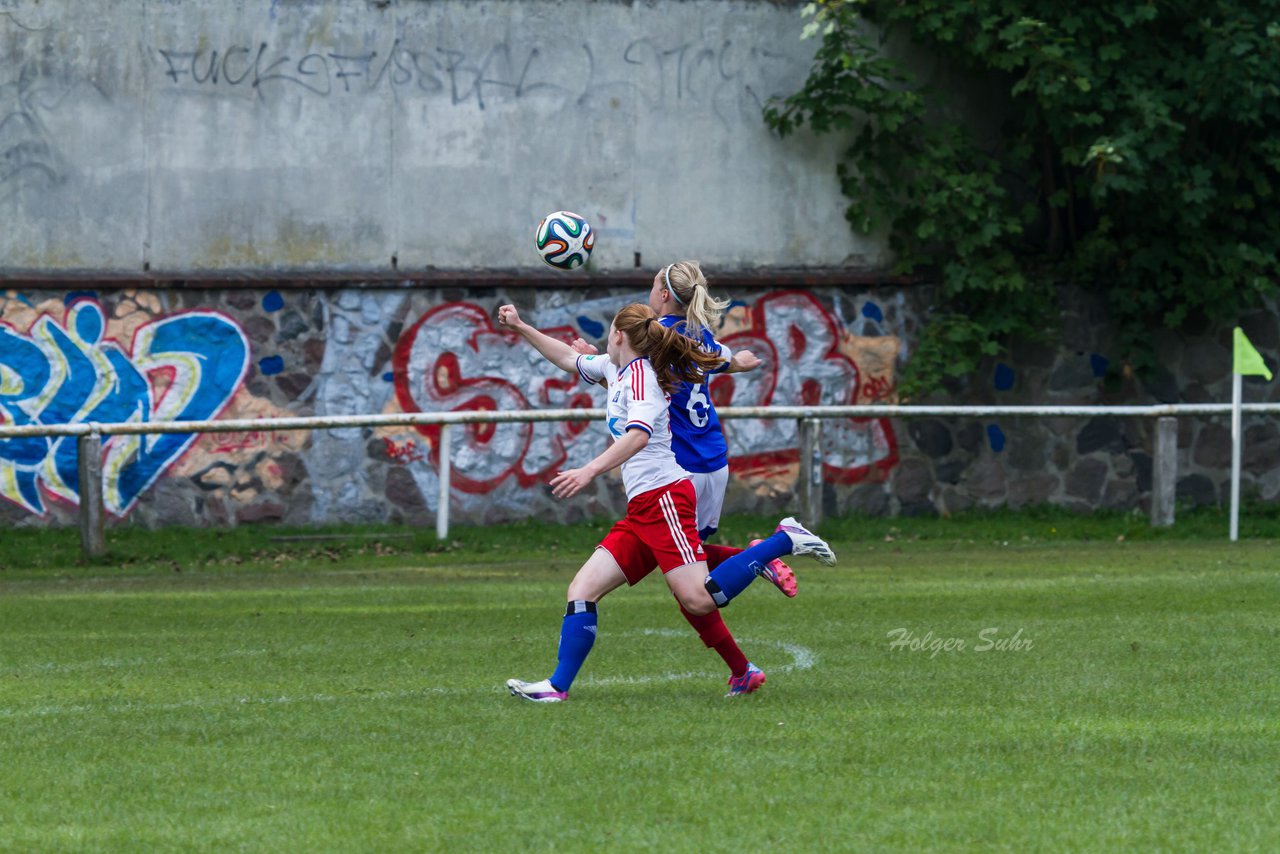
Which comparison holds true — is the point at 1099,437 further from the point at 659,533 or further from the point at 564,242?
the point at 659,533

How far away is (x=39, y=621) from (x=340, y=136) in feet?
25.9

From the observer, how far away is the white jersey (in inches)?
316

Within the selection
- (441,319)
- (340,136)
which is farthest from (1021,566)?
(340,136)

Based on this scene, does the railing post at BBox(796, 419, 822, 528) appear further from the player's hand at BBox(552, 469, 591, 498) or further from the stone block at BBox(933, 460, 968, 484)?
the player's hand at BBox(552, 469, 591, 498)

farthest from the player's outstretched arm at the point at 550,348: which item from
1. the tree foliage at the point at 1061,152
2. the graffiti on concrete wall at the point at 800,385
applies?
the tree foliage at the point at 1061,152

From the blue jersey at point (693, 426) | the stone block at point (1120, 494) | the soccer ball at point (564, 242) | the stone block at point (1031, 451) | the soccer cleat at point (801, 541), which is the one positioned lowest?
the stone block at point (1120, 494)

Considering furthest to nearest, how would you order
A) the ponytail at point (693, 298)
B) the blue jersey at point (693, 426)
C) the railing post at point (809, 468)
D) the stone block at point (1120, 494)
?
the stone block at point (1120, 494)
the railing post at point (809, 468)
the blue jersey at point (693, 426)
the ponytail at point (693, 298)

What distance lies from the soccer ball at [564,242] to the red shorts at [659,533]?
6.69 ft

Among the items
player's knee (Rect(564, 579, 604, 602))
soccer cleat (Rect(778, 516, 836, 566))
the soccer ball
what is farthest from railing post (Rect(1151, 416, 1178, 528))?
player's knee (Rect(564, 579, 604, 602))

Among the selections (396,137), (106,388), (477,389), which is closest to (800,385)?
(477,389)

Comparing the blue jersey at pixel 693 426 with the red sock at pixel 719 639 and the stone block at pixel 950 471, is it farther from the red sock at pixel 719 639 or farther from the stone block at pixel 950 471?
the stone block at pixel 950 471

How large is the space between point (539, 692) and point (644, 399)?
1315 mm

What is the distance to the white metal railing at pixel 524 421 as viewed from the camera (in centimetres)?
1519

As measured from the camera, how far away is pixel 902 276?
1919cm
